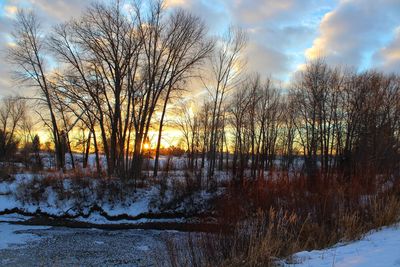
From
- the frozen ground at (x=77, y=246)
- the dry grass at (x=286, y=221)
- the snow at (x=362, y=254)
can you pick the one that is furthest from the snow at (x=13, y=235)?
Result: the snow at (x=362, y=254)

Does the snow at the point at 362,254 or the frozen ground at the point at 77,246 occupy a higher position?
the snow at the point at 362,254

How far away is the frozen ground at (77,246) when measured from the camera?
524 inches

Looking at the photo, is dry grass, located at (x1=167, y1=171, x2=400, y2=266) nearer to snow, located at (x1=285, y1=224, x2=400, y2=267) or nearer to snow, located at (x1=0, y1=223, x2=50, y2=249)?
snow, located at (x1=285, y1=224, x2=400, y2=267)

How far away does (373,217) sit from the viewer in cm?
1069

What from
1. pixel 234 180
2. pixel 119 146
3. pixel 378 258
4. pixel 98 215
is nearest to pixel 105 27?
pixel 119 146

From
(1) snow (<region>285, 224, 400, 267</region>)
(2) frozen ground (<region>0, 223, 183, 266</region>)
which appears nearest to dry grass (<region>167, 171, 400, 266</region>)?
(1) snow (<region>285, 224, 400, 267</region>)

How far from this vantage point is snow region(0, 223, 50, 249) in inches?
647

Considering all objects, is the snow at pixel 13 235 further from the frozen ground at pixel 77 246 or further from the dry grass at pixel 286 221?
the dry grass at pixel 286 221

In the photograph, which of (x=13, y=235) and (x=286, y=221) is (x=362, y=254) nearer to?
(x=286, y=221)

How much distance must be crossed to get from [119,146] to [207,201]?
10217 mm

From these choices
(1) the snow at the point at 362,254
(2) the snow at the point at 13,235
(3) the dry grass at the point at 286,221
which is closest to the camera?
(1) the snow at the point at 362,254

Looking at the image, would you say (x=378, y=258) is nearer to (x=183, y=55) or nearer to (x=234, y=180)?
(x=234, y=180)

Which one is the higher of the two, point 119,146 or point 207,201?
point 119,146

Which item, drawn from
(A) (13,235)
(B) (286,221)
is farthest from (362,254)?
(A) (13,235)
